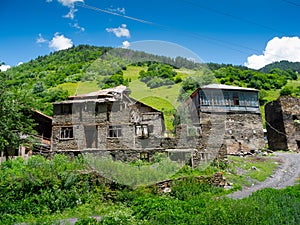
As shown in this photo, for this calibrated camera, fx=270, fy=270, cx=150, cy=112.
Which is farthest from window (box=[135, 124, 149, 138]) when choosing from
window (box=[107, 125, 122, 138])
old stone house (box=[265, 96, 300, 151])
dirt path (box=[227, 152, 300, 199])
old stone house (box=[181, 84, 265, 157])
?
old stone house (box=[265, 96, 300, 151])

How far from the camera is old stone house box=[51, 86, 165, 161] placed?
71.5ft

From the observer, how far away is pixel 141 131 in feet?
73.6

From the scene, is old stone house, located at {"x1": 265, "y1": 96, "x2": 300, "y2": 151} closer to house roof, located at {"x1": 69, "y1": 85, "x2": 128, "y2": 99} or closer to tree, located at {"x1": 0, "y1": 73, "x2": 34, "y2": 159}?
house roof, located at {"x1": 69, "y1": 85, "x2": 128, "y2": 99}

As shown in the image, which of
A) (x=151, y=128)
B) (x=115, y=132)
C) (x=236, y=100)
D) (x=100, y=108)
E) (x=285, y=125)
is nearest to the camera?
(x=115, y=132)

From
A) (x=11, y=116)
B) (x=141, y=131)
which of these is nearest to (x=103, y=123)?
(x=141, y=131)

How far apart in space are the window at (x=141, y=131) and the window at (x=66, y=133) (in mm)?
5560

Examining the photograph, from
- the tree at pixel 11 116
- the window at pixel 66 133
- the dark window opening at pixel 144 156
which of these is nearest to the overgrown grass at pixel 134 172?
the dark window opening at pixel 144 156

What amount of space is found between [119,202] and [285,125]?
24215 mm

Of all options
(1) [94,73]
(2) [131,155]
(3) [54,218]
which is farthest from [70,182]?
(1) [94,73]

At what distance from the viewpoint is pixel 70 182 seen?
11.9 metres

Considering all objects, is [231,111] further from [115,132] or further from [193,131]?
[115,132]

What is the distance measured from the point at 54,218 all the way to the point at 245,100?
89.2 feet

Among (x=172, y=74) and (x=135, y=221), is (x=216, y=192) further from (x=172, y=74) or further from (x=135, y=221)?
Answer: (x=172, y=74)

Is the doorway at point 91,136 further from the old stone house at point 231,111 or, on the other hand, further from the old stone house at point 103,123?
the old stone house at point 231,111
